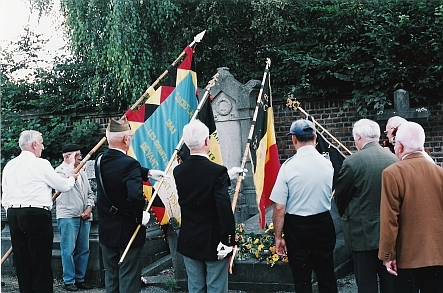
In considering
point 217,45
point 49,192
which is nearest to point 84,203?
point 49,192

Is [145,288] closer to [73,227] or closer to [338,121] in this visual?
[73,227]

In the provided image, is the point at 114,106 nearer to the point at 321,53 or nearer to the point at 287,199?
the point at 321,53

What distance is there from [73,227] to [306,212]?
3375 mm

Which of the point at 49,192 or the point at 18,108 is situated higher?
the point at 18,108

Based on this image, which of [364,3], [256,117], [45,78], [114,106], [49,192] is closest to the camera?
[49,192]

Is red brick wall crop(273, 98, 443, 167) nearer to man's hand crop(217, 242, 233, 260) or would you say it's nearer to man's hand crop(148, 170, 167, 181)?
man's hand crop(148, 170, 167, 181)

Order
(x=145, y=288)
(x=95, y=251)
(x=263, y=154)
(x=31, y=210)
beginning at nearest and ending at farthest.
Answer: (x=31, y=210) → (x=263, y=154) → (x=145, y=288) → (x=95, y=251)

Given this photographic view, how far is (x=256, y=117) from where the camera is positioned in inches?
226

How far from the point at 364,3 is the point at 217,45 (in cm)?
295

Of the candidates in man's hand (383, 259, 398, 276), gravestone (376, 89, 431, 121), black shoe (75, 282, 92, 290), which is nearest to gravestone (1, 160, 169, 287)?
black shoe (75, 282, 92, 290)

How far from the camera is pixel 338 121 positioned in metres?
9.72

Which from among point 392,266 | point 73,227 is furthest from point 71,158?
point 392,266

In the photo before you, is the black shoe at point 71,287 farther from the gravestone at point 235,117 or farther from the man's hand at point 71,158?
the gravestone at point 235,117

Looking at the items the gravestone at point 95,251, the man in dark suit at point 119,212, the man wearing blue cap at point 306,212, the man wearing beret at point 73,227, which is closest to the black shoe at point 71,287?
the man wearing beret at point 73,227
